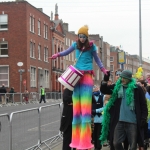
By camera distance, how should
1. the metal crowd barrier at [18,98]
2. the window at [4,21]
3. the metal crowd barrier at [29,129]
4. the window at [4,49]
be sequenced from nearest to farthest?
1. the metal crowd barrier at [29,129]
2. the metal crowd barrier at [18,98]
3. the window at [4,49]
4. the window at [4,21]

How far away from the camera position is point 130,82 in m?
7.47

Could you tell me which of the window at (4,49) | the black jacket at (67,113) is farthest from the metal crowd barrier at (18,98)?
the black jacket at (67,113)

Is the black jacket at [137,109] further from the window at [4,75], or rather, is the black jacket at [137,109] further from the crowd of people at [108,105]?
the window at [4,75]

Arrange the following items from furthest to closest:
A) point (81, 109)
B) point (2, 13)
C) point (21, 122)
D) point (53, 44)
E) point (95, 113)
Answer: point (53, 44), point (2, 13), point (95, 113), point (21, 122), point (81, 109)

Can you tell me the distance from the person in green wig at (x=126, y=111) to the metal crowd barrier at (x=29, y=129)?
2124 mm

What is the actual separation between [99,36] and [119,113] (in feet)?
300

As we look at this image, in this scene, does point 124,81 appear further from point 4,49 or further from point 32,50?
point 32,50

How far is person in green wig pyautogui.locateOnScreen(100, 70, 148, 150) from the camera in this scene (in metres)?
7.25

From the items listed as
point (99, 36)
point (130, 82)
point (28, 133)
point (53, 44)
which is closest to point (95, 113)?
point (28, 133)

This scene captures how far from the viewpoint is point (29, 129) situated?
377 inches

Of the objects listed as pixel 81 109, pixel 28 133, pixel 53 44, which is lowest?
pixel 28 133

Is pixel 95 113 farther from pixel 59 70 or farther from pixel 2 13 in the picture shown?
pixel 59 70

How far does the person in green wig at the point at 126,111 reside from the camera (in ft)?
23.8

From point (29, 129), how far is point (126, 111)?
305 centimetres
